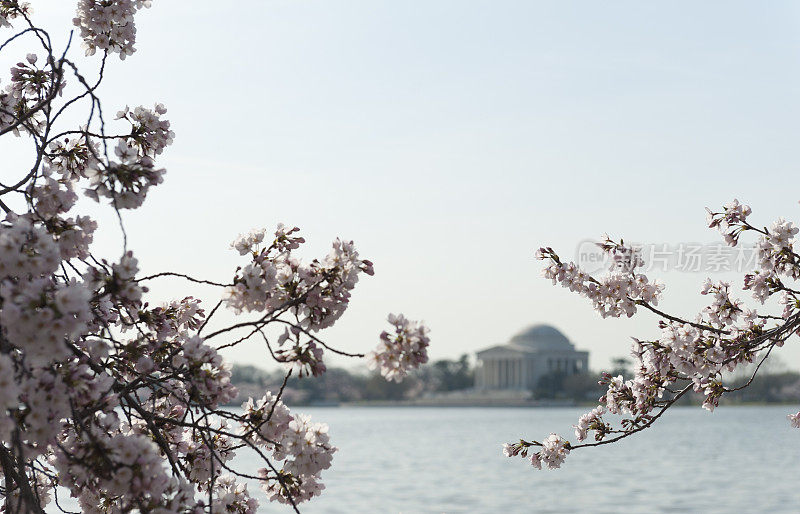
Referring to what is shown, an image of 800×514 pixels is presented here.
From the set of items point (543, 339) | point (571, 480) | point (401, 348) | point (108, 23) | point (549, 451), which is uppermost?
point (543, 339)

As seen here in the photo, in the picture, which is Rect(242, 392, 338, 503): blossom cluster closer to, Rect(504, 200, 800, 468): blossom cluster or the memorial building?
Rect(504, 200, 800, 468): blossom cluster

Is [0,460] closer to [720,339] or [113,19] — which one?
[113,19]

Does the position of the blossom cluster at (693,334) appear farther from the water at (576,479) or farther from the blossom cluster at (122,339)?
Result: the water at (576,479)

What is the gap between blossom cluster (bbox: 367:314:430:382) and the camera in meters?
3.39

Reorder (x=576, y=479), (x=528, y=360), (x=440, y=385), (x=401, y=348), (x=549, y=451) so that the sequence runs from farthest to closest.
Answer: (x=440, y=385) < (x=528, y=360) < (x=576, y=479) < (x=549, y=451) < (x=401, y=348)

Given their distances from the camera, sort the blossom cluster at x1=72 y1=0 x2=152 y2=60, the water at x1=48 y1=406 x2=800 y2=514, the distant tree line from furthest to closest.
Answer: the distant tree line → the water at x1=48 y1=406 x2=800 y2=514 → the blossom cluster at x1=72 y1=0 x2=152 y2=60

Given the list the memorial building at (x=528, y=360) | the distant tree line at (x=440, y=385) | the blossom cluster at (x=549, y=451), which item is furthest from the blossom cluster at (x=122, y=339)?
the memorial building at (x=528, y=360)

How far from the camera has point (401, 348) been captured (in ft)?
11.2

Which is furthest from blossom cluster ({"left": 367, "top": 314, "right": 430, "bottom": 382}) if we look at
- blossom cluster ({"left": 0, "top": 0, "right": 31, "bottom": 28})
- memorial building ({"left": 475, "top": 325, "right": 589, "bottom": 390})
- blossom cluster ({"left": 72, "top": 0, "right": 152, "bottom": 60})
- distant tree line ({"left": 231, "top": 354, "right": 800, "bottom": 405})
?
memorial building ({"left": 475, "top": 325, "right": 589, "bottom": 390})

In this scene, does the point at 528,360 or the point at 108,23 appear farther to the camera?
the point at 528,360

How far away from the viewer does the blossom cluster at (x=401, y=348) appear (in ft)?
11.1

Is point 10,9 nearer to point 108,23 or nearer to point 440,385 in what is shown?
point 108,23

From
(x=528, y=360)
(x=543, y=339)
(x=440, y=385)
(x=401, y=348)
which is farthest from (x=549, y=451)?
(x=440, y=385)

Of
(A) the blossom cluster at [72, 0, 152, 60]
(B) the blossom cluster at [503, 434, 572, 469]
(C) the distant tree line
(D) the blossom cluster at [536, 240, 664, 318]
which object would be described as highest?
(C) the distant tree line
